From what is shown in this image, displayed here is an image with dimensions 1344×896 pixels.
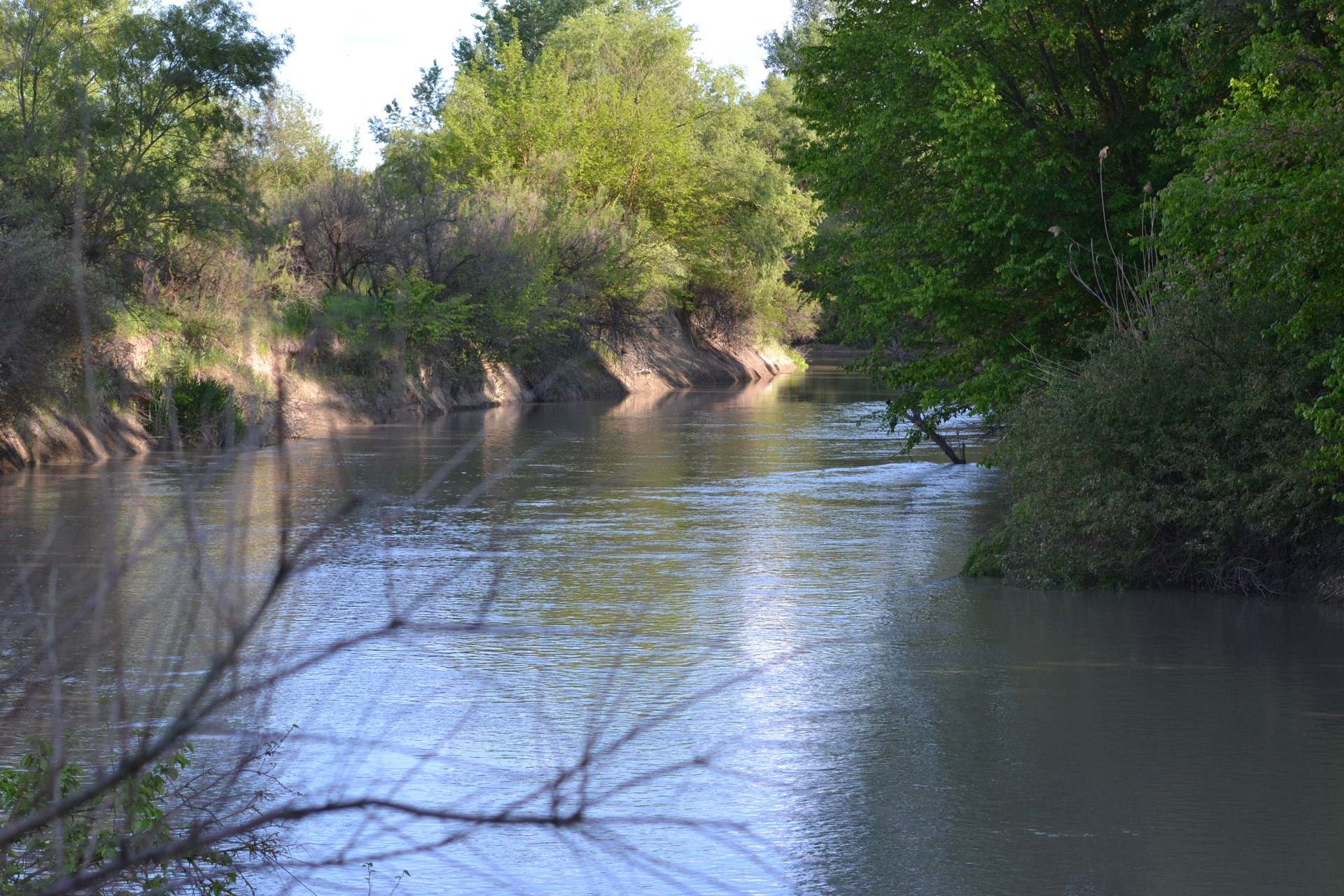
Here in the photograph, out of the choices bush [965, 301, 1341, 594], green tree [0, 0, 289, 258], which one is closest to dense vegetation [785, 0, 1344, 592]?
bush [965, 301, 1341, 594]

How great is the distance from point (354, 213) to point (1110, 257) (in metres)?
23.6

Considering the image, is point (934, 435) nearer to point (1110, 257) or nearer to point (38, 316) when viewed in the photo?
point (1110, 257)

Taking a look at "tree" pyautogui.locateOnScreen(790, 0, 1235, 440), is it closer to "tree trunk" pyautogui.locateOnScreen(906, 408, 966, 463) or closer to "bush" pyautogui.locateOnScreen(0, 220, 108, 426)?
"tree trunk" pyautogui.locateOnScreen(906, 408, 966, 463)

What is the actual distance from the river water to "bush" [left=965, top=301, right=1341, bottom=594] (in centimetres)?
48

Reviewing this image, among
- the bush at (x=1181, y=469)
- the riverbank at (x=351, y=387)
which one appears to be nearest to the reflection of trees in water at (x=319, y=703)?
the riverbank at (x=351, y=387)

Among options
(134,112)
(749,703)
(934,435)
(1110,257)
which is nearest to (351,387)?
(134,112)

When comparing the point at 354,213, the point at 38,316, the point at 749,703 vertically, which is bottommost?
the point at 749,703

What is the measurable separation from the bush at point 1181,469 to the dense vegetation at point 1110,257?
0.02 meters

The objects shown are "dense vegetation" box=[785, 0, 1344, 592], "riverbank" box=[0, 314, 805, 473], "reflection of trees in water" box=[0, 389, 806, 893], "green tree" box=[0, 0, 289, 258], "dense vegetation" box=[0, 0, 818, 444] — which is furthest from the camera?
"green tree" box=[0, 0, 289, 258]

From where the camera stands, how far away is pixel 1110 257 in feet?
59.2

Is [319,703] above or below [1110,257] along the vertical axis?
below

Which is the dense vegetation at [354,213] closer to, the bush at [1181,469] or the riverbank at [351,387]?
the riverbank at [351,387]

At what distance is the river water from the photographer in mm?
6367

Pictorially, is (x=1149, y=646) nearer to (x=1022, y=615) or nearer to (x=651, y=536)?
(x=1022, y=615)
